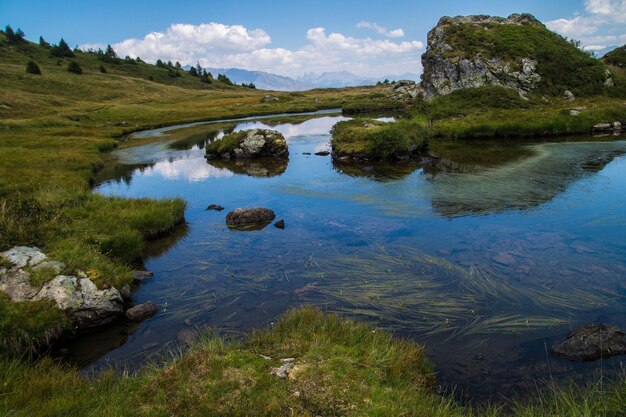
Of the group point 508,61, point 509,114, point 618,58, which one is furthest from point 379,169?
point 618,58

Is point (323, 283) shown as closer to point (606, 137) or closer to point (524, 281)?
point (524, 281)

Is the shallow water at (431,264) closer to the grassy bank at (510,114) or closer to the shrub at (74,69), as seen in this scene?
the grassy bank at (510,114)

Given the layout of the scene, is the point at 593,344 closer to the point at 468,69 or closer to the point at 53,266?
the point at 53,266

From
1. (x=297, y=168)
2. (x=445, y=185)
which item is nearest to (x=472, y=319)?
(x=445, y=185)

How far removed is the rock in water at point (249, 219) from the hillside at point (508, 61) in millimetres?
53469

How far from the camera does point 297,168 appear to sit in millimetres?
43438

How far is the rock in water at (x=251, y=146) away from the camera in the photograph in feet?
167

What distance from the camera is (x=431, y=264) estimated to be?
1817cm

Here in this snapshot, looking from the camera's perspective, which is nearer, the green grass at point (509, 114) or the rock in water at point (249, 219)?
the rock in water at point (249, 219)

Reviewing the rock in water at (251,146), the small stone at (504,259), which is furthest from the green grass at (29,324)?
the rock in water at (251,146)

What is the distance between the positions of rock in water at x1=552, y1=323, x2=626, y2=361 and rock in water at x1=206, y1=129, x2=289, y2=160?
135ft

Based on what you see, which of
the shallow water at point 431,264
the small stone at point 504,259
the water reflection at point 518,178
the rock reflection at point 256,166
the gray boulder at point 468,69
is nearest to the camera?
the shallow water at point 431,264

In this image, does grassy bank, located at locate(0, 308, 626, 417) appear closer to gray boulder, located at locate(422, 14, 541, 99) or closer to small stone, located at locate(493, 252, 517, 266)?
small stone, located at locate(493, 252, 517, 266)

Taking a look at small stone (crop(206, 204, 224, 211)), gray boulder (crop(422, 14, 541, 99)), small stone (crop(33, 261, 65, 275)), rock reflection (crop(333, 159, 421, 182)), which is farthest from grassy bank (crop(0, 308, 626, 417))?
gray boulder (crop(422, 14, 541, 99))
